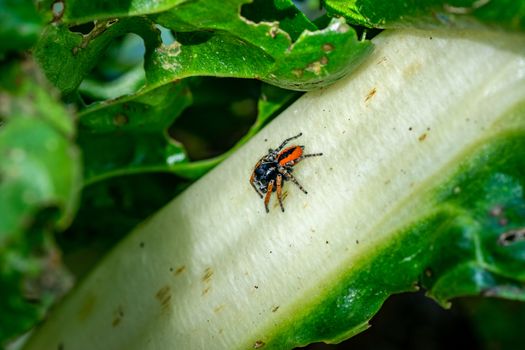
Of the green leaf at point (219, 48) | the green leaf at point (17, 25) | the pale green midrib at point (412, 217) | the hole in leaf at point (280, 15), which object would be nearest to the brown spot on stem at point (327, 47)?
the green leaf at point (219, 48)

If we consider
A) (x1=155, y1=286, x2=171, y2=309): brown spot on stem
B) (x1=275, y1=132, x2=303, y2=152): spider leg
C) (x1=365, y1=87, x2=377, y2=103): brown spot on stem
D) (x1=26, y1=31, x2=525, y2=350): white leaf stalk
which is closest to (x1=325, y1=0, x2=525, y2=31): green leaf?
(x1=26, y1=31, x2=525, y2=350): white leaf stalk

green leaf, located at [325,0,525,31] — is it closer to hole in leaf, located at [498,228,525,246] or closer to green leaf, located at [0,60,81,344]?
hole in leaf, located at [498,228,525,246]

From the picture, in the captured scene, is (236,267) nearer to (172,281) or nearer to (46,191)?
(172,281)

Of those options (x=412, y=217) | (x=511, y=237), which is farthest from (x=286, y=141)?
(x=511, y=237)

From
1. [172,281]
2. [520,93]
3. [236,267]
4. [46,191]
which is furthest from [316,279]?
[46,191]

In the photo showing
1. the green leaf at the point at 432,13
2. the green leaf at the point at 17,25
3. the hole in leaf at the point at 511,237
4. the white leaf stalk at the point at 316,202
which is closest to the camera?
the green leaf at the point at 17,25

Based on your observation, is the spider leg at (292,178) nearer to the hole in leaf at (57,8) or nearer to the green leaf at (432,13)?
the green leaf at (432,13)
